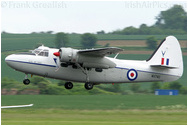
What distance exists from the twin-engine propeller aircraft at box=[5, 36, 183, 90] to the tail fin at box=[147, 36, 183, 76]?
14.3 inches

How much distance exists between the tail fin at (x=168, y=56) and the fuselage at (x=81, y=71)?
56cm


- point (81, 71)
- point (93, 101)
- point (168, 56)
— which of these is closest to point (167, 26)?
point (93, 101)

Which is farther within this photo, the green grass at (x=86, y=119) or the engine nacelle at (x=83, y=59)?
the green grass at (x=86, y=119)

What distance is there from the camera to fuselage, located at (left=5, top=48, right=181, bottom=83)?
82.5 ft

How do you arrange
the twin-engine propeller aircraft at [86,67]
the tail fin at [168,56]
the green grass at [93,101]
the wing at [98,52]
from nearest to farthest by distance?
the wing at [98,52] → the twin-engine propeller aircraft at [86,67] → the tail fin at [168,56] → the green grass at [93,101]

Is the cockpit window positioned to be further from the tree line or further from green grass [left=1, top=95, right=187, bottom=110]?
the tree line

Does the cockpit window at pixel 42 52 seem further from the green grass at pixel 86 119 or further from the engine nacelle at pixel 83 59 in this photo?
the green grass at pixel 86 119

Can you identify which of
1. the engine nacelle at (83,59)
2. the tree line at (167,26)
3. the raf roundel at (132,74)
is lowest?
the raf roundel at (132,74)

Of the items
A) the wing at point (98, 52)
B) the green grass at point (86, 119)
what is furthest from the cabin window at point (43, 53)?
the green grass at point (86, 119)

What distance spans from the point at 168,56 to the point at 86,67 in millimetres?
6723

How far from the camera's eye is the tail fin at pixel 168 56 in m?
29.3

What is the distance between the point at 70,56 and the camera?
81.2 ft

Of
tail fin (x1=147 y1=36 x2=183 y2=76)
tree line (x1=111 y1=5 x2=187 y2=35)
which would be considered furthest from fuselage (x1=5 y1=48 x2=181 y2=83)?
tree line (x1=111 y1=5 x2=187 y2=35)

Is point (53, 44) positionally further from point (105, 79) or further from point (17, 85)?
point (105, 79)
